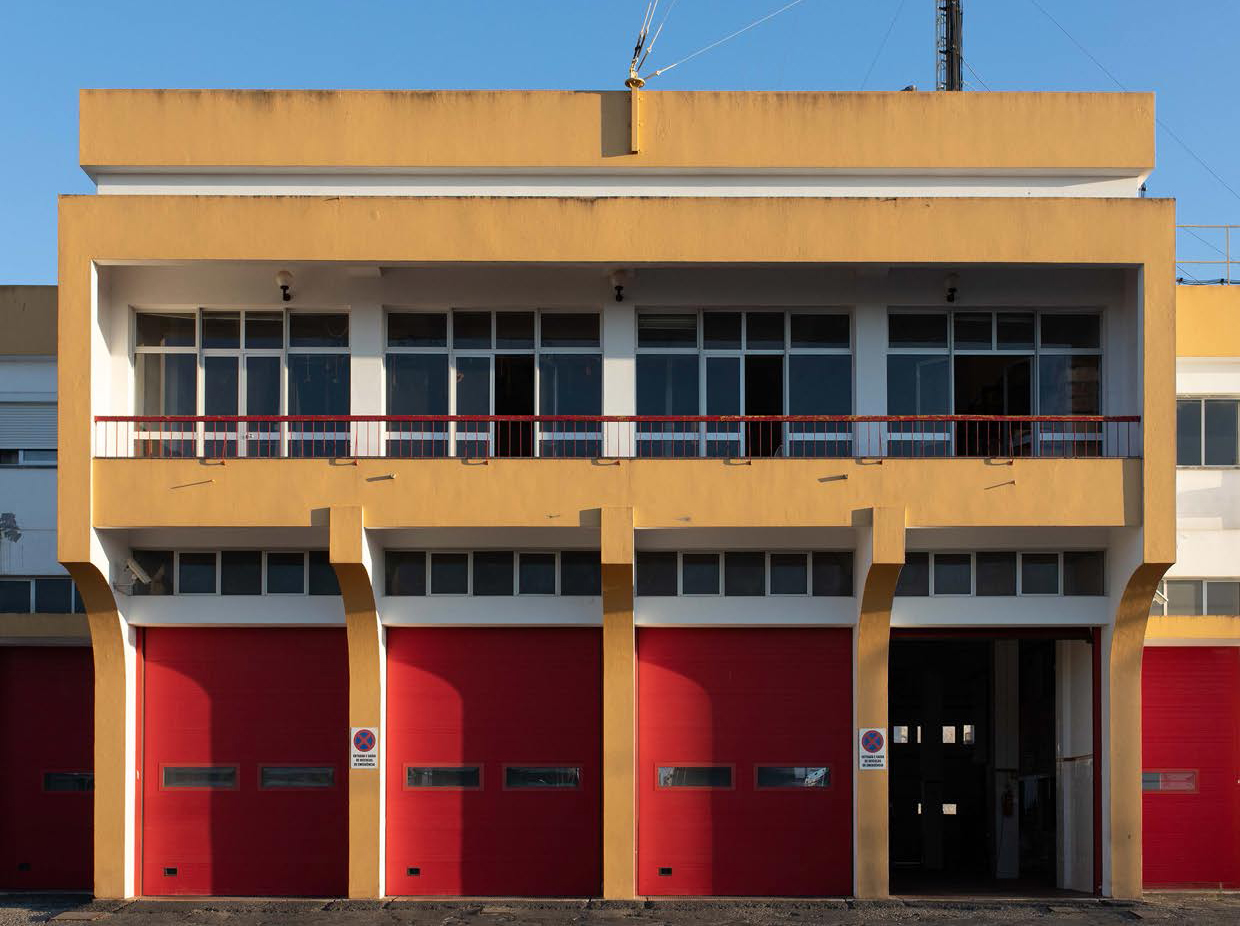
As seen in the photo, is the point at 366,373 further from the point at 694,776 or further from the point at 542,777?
the point at 694,776

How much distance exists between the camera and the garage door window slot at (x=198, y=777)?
17.6 meters

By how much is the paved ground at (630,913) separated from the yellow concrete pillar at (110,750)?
455 mm

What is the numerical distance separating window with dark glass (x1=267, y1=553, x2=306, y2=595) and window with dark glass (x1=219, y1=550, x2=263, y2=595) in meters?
0.13

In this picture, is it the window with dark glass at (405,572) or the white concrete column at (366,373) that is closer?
the white concrete column at (366,373)

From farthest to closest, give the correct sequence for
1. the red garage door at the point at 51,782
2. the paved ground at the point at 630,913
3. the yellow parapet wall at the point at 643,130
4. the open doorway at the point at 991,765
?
the red garage door at the point at 51,782 < the open doorway at the point at 991,765 < the yellow parapet wall at the point at 643,130 < the paved ground at the point at 630,913

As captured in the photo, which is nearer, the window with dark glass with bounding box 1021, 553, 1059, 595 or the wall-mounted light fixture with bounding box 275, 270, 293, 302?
the wall-mounted light fixture with bounding box 275, 270, 293, 302

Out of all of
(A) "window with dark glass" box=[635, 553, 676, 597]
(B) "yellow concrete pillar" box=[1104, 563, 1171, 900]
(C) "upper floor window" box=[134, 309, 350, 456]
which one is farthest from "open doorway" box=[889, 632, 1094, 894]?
(C) "upper floor window" box=[134, 309, 350, 456]

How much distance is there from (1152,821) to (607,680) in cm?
760

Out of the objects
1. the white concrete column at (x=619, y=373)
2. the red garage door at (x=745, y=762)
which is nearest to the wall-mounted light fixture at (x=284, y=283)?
the white concrete column at (x=619, y=373)

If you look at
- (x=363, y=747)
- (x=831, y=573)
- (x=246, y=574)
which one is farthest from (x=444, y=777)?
(x=831, y=573)

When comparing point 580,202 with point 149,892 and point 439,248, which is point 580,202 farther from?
point 149,892

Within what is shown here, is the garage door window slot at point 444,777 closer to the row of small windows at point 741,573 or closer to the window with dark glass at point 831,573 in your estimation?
the row of small windows at point 741,573

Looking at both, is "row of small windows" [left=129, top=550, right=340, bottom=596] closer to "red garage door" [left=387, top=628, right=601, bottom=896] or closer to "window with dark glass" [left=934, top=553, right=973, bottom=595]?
"red garage door" [left=387, top=628, right=601, bottom=896]

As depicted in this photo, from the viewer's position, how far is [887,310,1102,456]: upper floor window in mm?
17844
